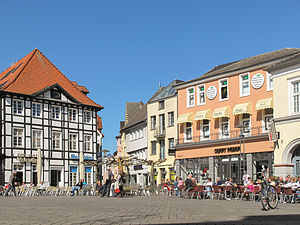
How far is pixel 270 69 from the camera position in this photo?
103 ft

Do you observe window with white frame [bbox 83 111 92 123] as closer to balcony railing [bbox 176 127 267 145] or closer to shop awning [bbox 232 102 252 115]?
balcony railing [bbox 176 127 267 145]

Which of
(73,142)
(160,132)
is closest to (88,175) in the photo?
(73,142)

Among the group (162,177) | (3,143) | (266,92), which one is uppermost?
(266,92)

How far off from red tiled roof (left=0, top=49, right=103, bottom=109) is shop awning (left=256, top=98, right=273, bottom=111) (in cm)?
2232

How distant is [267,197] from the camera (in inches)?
643

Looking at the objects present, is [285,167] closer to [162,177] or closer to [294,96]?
[294,96]

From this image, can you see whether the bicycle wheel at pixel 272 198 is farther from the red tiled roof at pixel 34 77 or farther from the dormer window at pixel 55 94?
the dormer window at pixel 55 94

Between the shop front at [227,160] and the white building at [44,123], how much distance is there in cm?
1229

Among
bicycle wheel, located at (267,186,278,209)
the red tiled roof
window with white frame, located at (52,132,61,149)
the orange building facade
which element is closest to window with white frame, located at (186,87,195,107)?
the orange building facade

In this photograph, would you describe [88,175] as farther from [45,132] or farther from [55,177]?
[45,132]

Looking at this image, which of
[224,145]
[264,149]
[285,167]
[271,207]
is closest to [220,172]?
[224,145]

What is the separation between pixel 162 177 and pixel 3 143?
15.9m

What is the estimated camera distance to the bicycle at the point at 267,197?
16234 mm

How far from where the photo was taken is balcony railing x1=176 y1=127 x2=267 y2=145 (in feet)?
124
